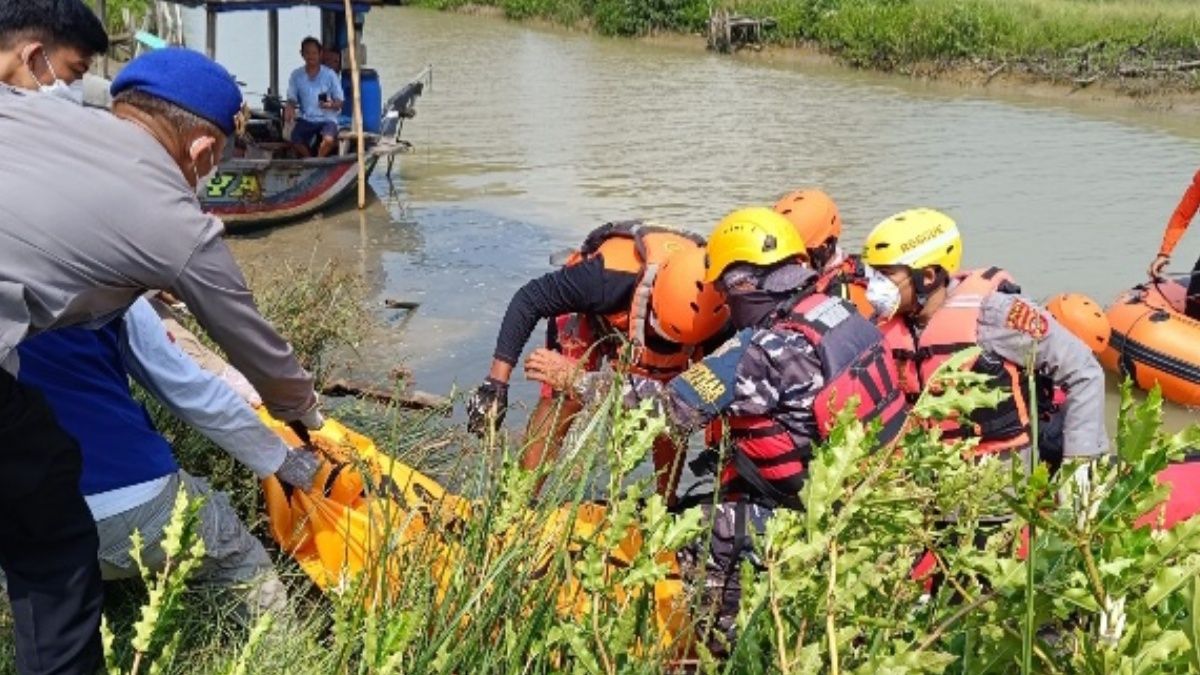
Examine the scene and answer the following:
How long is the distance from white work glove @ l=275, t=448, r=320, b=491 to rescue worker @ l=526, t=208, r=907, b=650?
2.46 feet

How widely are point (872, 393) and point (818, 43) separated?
99.6 feet

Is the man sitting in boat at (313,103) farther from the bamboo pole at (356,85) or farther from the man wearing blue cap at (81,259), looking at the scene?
the man wearing blue cap at (81,259)

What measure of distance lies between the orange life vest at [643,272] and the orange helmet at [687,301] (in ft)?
0.35

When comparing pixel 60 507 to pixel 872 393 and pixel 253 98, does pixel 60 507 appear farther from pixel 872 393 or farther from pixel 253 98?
pixel 253 98

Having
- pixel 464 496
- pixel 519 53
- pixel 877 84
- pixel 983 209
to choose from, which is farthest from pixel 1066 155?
pixel 464 496

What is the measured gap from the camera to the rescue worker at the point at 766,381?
3.56m

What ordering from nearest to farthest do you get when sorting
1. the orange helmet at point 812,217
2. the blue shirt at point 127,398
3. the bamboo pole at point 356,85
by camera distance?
1. the blue shirt at point 127,398
2. the orange helmet at point 812,217
3. the bamboo pole at point 356,85

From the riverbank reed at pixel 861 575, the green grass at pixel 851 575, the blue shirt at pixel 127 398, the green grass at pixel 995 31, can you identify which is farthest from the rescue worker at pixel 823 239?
the green grass at pixel 995 31

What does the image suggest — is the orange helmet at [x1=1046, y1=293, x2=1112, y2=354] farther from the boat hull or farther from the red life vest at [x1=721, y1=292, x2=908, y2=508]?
the boat hull

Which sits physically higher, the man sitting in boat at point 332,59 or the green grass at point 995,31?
the green grass at point 995,31

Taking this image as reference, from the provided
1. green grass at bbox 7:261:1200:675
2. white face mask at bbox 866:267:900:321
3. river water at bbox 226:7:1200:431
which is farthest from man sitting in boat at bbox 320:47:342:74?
green grass at bbox 7:261:1200:675

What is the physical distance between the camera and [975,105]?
25.2 metres

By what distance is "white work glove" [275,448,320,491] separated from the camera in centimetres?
357

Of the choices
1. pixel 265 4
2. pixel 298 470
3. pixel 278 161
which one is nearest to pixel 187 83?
pixel 298 470
